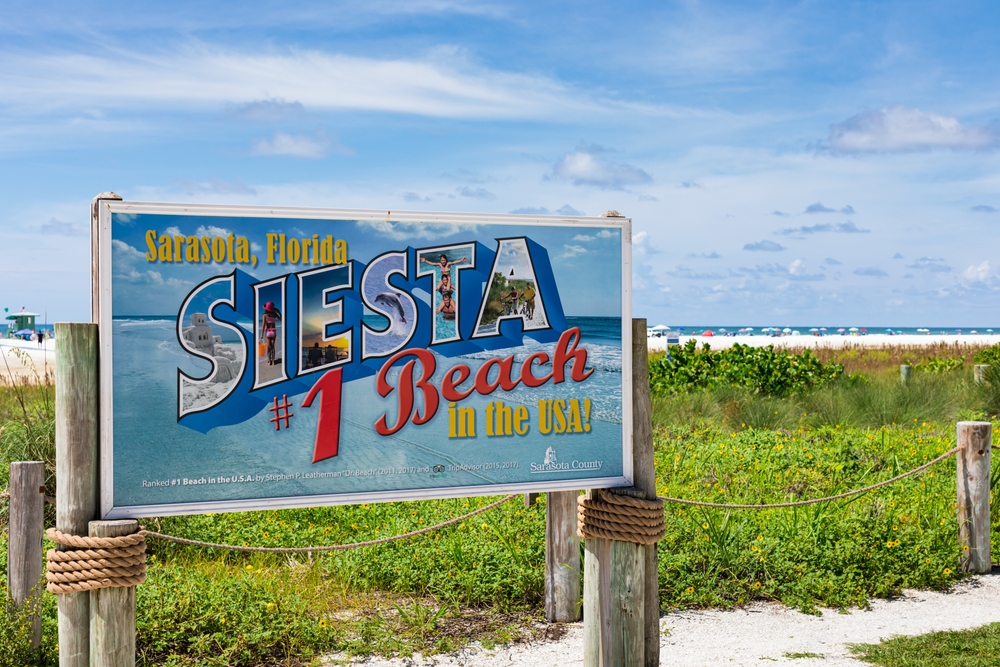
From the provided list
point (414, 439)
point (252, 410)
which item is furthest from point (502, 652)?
point (252, 410)

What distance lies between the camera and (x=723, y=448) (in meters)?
9.28

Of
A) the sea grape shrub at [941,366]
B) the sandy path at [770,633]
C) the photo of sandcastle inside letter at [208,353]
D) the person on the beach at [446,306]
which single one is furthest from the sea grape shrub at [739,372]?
the photo of sandcastle inside letter at [208,353]

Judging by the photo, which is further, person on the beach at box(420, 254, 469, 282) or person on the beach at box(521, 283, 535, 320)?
person on the beach at box(521, 283, 535, 320)

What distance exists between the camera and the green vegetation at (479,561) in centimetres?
524

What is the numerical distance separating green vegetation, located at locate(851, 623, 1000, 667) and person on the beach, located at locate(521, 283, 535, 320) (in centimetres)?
312

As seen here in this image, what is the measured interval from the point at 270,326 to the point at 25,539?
2.52 meters

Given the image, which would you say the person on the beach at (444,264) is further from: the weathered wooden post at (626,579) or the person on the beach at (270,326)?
the weathered wooden post at (626,579)

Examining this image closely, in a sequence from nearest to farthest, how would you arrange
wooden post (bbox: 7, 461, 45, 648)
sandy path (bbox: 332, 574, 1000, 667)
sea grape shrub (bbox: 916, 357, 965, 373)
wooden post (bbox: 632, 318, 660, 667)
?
wooden post (bbox: 632, 318, 660, 667), wooden post (bbox: 7, 461, 45, 648), sandy path (bbox: 332, 574, 1000, 667), sea grape shrub (bbox: 916, 357, 965, 373)

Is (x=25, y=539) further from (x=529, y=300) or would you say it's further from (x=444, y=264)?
(x=529, y=300)

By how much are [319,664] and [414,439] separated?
184cm

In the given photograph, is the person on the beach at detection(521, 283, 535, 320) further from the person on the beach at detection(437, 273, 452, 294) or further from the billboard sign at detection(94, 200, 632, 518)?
the person on the beach at detection(437, 273, 452, 294)

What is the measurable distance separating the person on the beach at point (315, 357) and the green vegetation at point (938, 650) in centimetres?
382

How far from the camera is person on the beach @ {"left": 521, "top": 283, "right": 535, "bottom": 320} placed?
13.9ft

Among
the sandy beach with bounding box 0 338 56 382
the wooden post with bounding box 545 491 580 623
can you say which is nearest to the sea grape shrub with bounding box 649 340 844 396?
the wooden post with bounding box 545 491 580 623
